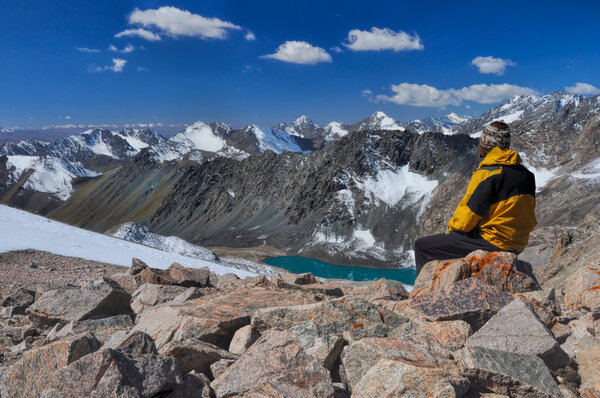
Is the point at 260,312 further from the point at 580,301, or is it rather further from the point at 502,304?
the point at 580,301

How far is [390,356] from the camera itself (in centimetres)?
517

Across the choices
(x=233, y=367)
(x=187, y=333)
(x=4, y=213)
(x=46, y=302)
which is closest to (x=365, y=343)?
(x=233, y=367)

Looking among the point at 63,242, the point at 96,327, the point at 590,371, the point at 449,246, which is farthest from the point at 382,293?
the point at 63,242

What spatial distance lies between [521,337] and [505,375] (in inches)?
51.6

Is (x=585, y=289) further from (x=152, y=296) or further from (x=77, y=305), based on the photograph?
(x=77, y=305)

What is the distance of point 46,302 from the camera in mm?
10375

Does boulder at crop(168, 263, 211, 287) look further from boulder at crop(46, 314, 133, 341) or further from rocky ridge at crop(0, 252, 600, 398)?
rocky ridge at crop(0, 252, 600, 398)

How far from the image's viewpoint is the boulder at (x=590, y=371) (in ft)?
16.7

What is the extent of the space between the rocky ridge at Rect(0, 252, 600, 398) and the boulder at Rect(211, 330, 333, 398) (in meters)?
0.01

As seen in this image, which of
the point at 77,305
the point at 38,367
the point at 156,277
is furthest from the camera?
the point at 156,277

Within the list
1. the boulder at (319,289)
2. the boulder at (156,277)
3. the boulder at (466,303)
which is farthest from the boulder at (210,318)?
the boulder at (156,277)

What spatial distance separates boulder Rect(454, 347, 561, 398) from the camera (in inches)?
189

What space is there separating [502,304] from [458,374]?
2.39 metres

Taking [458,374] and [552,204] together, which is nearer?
[458,374]
